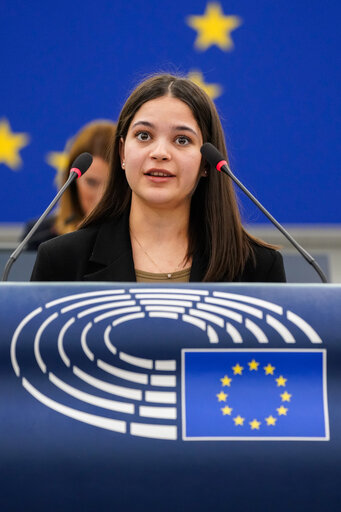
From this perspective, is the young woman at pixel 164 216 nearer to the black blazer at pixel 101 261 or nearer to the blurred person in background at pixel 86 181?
the black blazer at pixel 101 261

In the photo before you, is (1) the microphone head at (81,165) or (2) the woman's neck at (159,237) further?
(2) the woman's neck at (159,237)

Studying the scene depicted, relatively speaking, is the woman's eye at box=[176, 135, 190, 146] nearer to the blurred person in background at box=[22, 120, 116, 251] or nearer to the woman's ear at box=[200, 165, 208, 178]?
the woman's ear at box=[200, 165, 208, 178]

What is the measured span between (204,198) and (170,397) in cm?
82

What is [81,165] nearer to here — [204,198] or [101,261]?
[101,261]

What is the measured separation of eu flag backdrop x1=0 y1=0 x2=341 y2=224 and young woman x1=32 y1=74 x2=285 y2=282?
71.7 inches

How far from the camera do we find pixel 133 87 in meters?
1.85

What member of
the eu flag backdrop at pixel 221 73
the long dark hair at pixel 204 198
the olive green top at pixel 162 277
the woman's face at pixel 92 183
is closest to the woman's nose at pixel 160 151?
the long dark hair at pixel 204 198

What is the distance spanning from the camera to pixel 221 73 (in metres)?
3.60

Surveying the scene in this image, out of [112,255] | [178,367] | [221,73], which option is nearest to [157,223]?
[112,255]

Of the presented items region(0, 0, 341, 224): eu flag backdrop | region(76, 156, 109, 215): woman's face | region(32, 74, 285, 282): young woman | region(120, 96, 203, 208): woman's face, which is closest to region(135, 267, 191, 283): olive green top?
region(32, 74, 285, 282): young woman

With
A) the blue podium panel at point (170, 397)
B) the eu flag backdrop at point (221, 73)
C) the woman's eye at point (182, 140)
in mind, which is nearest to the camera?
the blue podium panel at point (170, 397)

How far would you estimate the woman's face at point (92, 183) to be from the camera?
285 centimetres

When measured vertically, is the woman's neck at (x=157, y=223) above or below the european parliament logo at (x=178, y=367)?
above

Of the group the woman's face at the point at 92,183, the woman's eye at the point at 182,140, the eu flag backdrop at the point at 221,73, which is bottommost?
the woman's eye at the point at 182,140
